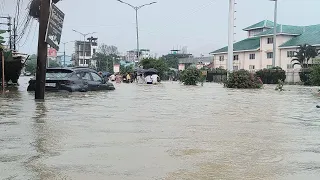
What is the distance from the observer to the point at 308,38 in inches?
2295

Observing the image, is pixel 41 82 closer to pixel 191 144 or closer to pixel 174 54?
pixel 191 144

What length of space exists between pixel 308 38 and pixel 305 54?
5.45 meters

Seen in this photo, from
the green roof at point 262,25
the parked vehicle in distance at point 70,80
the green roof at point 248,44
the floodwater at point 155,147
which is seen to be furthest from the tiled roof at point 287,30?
the floodwater at point 155,147

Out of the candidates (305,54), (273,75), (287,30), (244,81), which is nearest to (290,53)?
(287,30)

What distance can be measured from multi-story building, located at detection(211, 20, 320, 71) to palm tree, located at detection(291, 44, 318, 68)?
2.00 m

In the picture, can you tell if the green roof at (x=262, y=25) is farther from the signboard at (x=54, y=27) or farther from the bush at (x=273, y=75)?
the signboard at (x=54, y=27)

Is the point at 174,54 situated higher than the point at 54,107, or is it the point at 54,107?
the point at 174,54

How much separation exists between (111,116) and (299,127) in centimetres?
381

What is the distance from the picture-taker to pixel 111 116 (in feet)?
31.5

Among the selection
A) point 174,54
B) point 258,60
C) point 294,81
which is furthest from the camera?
point 174,54

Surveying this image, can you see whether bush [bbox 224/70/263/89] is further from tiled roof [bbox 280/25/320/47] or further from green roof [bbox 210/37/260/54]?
green roof [bbox 210/37/260/54]

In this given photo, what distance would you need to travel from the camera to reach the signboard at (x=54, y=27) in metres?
13.2

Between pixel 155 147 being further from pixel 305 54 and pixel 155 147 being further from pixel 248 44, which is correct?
pixel 248 44

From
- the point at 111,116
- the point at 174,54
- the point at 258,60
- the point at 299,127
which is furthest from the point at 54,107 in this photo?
the point at 174,54
